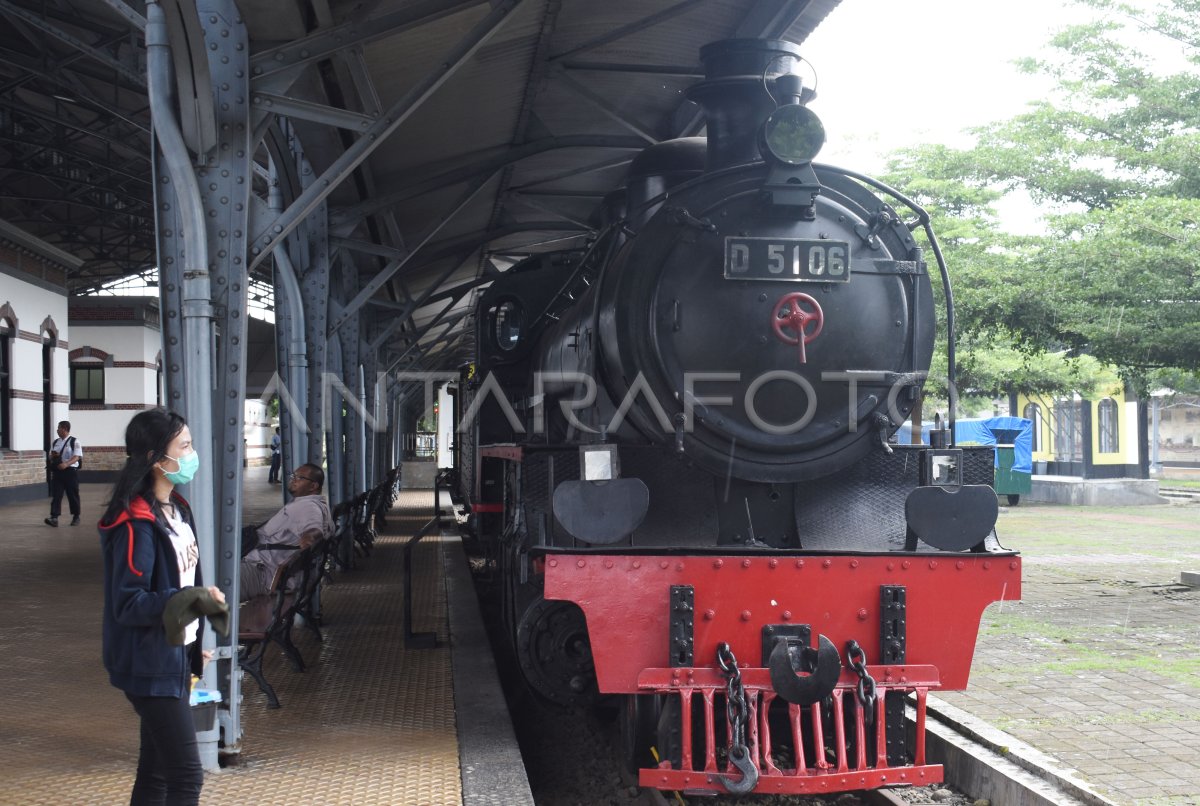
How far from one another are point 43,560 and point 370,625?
582 cm

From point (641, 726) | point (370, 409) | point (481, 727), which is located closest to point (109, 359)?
point (370, 409)

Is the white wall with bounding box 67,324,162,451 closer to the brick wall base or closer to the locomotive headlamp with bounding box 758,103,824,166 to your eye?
the brick wall base

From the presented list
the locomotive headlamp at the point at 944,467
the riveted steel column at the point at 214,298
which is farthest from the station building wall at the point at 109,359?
the locomotive headlamp at the point at 944,467

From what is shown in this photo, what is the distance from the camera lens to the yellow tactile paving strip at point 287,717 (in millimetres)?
4129

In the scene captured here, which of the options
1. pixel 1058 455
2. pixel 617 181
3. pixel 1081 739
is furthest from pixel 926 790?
pixel 1058 455

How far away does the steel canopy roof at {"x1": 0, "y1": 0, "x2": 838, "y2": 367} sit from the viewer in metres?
5.12

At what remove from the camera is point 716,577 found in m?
4.31

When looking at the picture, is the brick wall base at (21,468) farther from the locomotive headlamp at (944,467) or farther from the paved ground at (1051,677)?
the locomotive headlamp at (944,467)

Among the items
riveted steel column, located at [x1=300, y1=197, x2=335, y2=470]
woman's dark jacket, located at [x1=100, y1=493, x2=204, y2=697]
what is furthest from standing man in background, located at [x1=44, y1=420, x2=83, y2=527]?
woman's dark jacket, located at [x1=100, y1=493, x2=204, y2=697]

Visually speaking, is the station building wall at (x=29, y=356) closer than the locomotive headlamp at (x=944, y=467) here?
No

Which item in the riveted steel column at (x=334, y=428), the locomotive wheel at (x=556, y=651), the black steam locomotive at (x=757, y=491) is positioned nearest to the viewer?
the black steam locomotive at (x=757, y=491)

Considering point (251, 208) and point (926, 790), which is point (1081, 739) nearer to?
point (926, 790)

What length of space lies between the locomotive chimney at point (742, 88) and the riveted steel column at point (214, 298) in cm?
219

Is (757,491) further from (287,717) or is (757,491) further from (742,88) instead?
(287,717)
